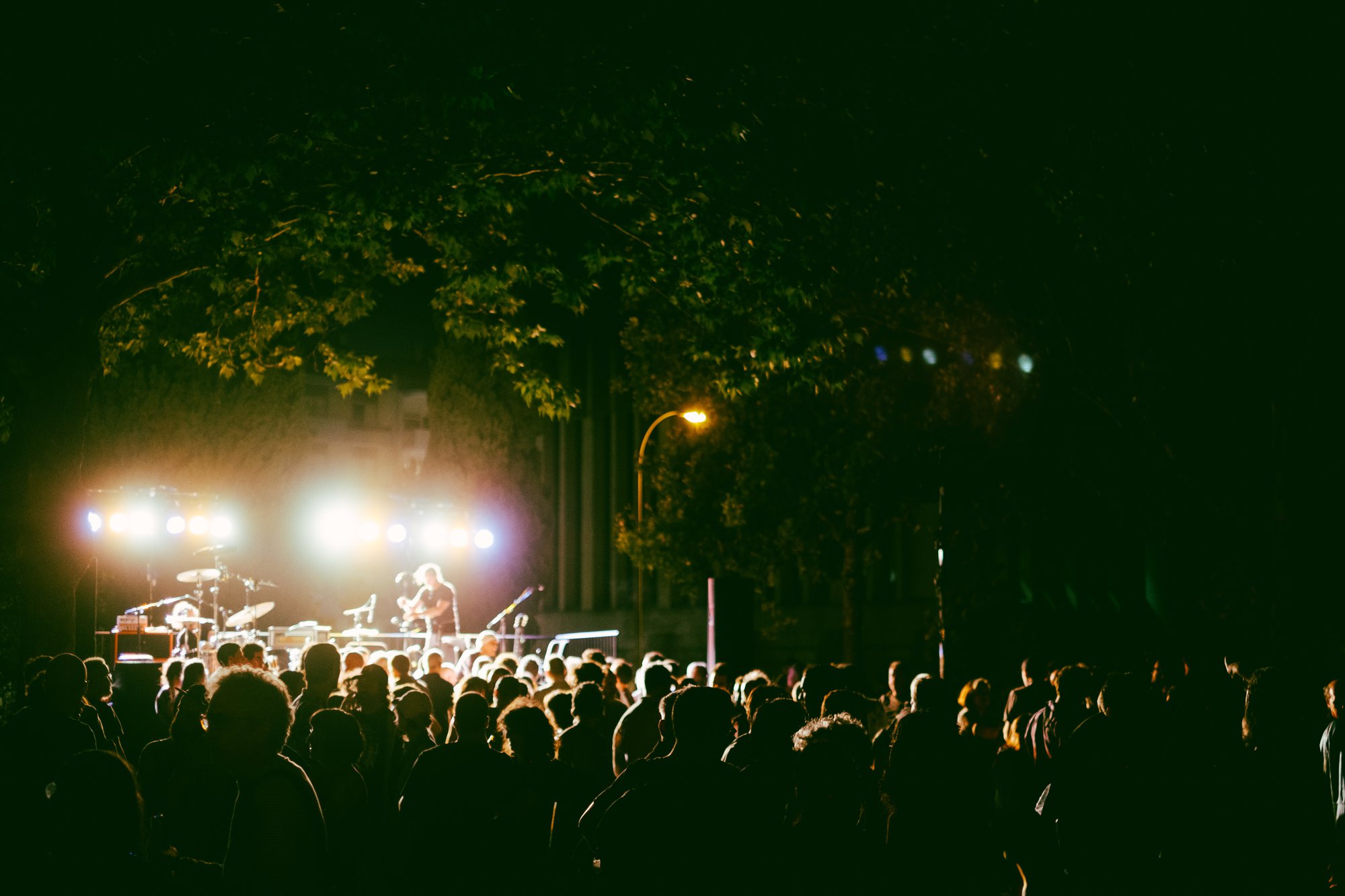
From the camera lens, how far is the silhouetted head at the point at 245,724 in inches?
157

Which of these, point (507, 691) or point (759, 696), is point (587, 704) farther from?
point (759, 696)

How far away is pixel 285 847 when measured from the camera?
12.4 ft

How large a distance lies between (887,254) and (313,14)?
1047 centimetres

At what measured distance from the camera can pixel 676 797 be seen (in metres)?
3.45

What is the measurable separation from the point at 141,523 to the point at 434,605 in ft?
20.0

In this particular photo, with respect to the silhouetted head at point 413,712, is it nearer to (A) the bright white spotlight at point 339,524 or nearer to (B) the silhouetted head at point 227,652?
(B) the silhouetted head at point 227,652

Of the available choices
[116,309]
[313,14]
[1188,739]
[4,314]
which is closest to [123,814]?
[1188,739]

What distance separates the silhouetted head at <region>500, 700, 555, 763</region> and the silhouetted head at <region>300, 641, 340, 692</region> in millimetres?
2038

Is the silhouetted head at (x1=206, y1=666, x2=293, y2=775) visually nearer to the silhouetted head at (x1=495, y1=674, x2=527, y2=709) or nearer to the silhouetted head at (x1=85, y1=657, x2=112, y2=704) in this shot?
the silhouetted head at (x1=495, y1=674, x2=527, y2=709)

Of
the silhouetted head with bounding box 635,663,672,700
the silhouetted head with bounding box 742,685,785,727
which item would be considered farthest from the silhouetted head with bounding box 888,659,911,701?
the silhouetted head with bounding box 742,685,785,727

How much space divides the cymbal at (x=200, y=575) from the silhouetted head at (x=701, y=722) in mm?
20199

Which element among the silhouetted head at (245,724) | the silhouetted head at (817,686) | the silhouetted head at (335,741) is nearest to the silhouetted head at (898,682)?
the silhouetted head at (817,686)

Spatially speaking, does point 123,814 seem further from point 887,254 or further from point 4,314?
point 887,254

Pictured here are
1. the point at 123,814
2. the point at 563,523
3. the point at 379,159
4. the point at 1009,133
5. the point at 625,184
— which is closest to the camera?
the point at 123,814
